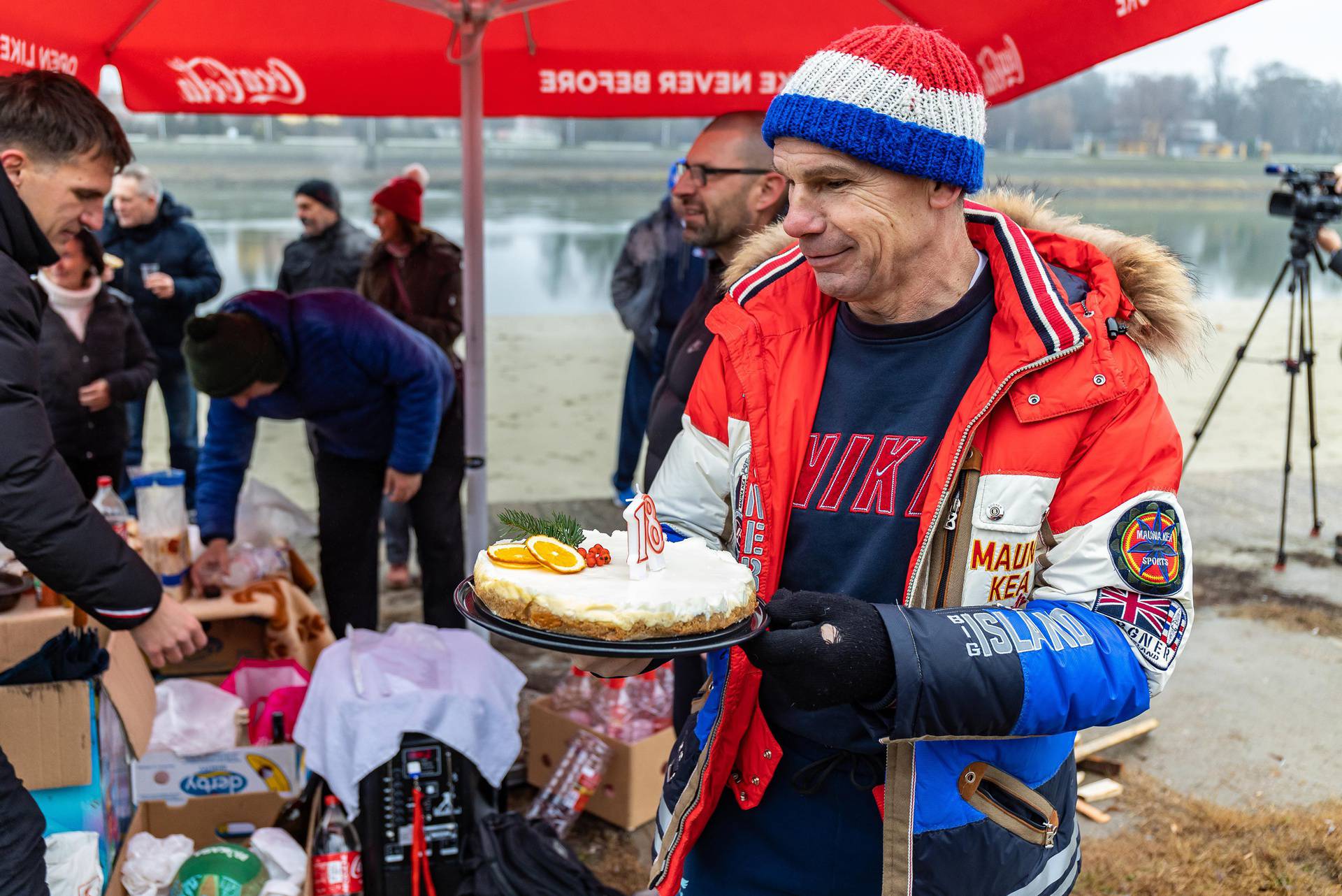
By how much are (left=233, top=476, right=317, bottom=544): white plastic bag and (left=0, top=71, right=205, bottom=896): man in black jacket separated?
2174 millimetres

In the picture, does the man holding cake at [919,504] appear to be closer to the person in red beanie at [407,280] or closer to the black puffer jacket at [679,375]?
the black puffer jacket at [679,375]

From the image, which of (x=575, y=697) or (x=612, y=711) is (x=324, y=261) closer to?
(x=575, y=697)

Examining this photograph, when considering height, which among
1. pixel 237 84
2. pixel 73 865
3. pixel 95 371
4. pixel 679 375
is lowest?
pixel 73 865

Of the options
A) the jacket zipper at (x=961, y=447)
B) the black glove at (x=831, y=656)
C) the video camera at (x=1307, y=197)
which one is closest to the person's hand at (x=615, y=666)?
the black glove at (x=831, y=656)

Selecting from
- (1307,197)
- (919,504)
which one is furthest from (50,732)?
(1307,197)

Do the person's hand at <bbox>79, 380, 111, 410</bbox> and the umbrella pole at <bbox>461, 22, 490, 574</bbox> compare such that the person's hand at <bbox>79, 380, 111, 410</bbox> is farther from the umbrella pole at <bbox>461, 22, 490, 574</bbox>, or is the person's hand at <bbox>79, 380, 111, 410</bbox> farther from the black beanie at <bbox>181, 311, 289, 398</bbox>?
the umbrella pole at <bbox>461, 22, 490, 574</bbox>

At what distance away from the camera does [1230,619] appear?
17.4 feet

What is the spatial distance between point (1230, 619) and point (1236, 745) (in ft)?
4.31

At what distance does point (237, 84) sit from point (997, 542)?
336 cm

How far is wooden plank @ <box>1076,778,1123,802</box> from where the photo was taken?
372cm

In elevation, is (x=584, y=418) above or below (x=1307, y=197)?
below

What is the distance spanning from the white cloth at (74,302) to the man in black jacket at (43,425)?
9.08 feet

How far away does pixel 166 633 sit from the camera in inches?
97.3

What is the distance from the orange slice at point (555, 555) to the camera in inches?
64.9
